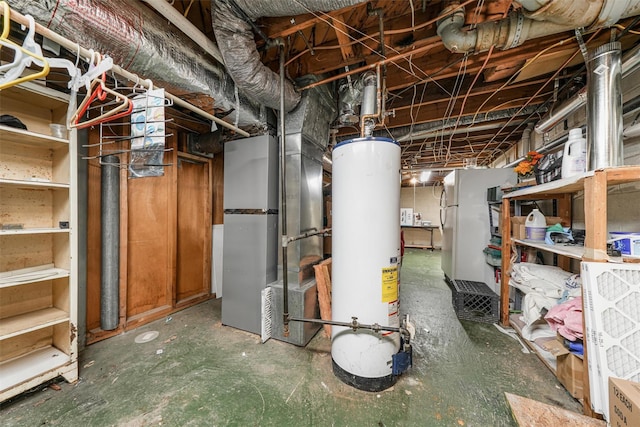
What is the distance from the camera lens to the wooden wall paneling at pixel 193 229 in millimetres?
2908

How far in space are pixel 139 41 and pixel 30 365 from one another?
224 centimetres

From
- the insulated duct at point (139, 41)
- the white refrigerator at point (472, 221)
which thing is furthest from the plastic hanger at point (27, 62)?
the white refrigerator at point (472, 221)

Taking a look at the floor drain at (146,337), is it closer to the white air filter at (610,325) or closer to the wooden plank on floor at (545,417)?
the wooden plank on floor at (545,417)

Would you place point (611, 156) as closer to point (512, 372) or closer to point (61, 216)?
point (512, 372)

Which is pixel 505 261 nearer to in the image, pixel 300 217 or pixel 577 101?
pixel 577 101

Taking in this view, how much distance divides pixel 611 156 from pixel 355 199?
1585mm

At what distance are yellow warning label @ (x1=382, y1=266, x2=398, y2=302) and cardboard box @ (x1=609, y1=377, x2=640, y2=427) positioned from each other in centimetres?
101

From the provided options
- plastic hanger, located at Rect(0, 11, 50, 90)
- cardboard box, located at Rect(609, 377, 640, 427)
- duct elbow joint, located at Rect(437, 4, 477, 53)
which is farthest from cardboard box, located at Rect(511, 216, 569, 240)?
plastic hanger, located at Rect(0, 11, 50, 90)

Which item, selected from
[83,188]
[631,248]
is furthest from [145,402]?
[631,248]

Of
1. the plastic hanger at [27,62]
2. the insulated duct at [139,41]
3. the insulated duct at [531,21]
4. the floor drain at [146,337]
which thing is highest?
the insulated duct at [531,21]

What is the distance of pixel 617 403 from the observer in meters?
0.99

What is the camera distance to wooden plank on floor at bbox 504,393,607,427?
1.04m

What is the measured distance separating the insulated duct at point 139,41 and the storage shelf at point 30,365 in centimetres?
205

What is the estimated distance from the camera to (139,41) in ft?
3.98
